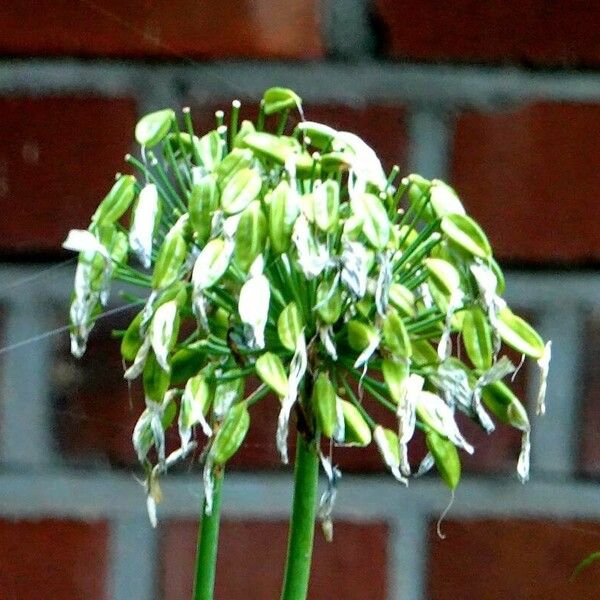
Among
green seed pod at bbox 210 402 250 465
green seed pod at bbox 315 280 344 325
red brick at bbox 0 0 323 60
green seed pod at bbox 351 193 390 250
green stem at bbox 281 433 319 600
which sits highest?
red brick at bbox 0 0 323 60

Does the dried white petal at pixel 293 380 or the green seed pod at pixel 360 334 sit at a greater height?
the green seed pod at pixel 360 334

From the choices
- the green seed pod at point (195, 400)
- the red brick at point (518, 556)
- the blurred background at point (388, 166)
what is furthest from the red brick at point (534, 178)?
the green seed pod at point (195, 400)


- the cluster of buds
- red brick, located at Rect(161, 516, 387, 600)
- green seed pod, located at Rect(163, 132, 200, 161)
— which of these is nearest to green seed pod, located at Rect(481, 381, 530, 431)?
the cluster of buds

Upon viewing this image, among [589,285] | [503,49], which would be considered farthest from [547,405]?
[503,49]

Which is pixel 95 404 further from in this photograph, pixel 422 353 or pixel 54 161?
pixel 422 353

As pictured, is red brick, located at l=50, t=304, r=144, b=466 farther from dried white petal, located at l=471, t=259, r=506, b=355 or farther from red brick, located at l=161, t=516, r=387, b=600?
dried white petal, located at l=471, t=259, r=506, b=355

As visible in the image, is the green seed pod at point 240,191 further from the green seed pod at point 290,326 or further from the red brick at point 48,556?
the red brick at point 48,556

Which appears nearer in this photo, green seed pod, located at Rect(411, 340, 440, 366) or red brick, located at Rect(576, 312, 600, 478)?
green seed pod, located at Rect(411, 340, 440, 366)

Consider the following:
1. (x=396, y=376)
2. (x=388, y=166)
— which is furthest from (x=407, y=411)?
(x=388, y=166)
